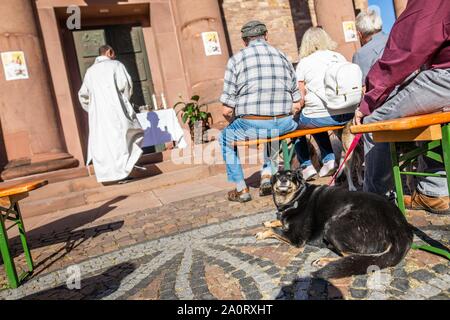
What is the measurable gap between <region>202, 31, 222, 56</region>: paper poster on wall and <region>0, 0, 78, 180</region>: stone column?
12.8 ft

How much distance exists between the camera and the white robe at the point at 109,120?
22.5ft

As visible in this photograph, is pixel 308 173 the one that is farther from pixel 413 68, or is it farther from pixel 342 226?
pixel 413 68

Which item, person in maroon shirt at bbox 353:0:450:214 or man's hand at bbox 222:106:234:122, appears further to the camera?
man's hand at bbox 222:106:234:122

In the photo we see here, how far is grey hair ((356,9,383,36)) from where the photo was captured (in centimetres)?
418

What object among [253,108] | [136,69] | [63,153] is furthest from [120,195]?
[136,69]

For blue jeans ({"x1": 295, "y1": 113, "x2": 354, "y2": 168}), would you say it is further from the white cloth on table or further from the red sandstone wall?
the red sandstone wall

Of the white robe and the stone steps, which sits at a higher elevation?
the white robe

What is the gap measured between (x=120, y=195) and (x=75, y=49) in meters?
5.29

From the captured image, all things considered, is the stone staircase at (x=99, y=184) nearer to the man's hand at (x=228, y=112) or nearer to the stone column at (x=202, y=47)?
the stone column at (x=202, y=47)

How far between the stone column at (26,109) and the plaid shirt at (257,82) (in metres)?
4.87

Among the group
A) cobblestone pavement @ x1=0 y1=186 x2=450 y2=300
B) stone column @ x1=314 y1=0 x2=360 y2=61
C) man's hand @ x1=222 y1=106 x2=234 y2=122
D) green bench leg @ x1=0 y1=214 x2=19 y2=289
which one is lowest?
cobblestone pavement @ x1=0 y1=186 x2=450 y2=300

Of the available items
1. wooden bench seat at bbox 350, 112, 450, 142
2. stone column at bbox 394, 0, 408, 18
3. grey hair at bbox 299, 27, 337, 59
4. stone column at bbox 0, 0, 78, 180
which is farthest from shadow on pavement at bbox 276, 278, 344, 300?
stone column at bbox 394, 0, 408, 18

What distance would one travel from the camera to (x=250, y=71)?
419 cm

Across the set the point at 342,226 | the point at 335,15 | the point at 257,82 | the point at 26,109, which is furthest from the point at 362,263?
the point at 335,15
